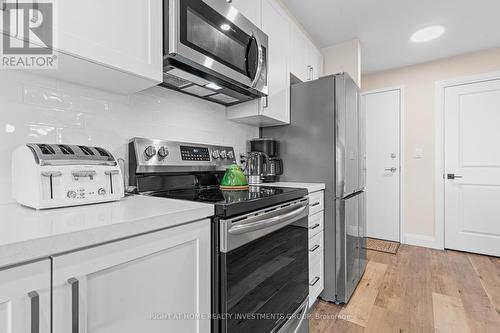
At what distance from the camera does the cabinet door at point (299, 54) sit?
2217mm

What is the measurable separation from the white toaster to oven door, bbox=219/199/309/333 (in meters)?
0.51

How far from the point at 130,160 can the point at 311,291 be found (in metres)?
1.48

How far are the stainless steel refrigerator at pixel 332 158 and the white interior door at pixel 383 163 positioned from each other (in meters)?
1.56

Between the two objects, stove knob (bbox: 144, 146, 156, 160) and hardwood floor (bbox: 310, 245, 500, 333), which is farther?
hardwood floor (bbox: 310, 245, 500, 333)

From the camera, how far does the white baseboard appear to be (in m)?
3.21

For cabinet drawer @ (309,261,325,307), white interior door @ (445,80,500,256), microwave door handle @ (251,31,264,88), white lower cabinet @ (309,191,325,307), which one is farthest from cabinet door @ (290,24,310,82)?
white interior door @ (445,80,500,256)

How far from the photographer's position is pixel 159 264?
0.75m

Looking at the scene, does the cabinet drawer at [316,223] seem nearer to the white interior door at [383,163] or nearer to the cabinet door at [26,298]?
the cabinet door at [26,298]

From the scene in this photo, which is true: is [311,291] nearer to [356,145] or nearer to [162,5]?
[356,145]

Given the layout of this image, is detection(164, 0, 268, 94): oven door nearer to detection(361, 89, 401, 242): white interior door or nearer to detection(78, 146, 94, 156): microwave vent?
detection(78, 146, 94, 156): microwave vent

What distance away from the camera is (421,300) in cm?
196

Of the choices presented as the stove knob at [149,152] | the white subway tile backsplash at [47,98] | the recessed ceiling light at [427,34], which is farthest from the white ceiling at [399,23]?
the white subway tile backsplash at [47,98]

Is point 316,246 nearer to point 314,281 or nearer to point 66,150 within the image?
point 314,281

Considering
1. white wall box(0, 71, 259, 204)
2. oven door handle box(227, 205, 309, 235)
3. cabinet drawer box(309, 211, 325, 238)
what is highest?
white wall box(0, 71, 259, 204)
